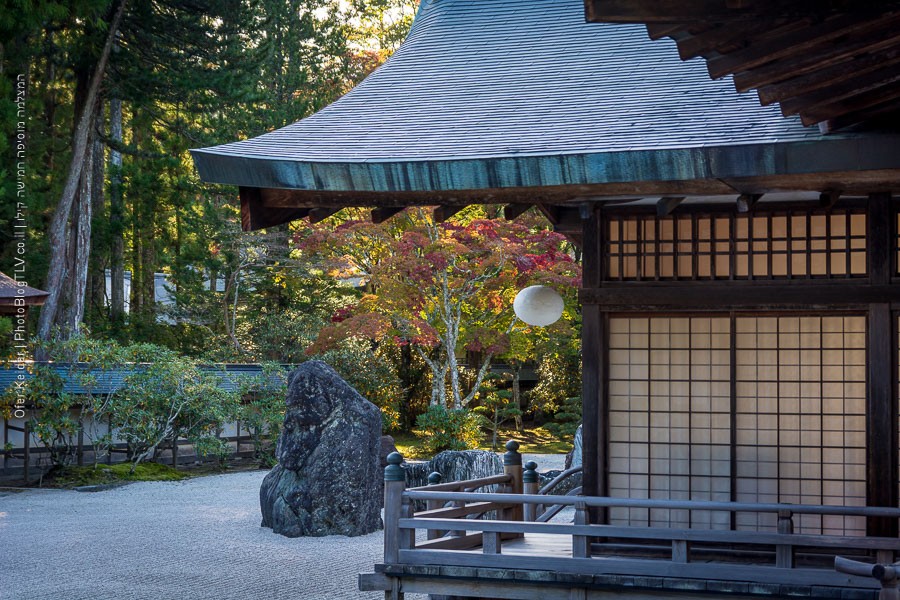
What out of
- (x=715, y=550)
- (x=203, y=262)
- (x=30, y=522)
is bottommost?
(x=30, y=522)

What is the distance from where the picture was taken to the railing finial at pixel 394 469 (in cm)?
675

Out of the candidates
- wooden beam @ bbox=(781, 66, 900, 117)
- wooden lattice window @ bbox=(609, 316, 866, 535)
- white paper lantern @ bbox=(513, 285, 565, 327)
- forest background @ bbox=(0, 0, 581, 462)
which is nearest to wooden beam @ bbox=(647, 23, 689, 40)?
wooden beam @ bbox=(781, 66, 900, 117)

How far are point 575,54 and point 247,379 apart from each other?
11.5 m

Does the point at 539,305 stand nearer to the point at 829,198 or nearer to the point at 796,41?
the point at 829,198

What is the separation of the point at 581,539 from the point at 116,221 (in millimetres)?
18507

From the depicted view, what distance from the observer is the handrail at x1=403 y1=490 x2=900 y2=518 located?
590 centimetres

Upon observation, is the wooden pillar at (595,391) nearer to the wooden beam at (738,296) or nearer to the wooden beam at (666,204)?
the wooden beam at (738,296)

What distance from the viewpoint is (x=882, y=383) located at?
650 centimetres

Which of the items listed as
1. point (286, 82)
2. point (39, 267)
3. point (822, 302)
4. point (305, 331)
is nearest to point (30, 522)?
point (39, 267)

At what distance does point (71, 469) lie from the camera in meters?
15.9

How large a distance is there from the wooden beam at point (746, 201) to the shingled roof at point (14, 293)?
11.8 meters

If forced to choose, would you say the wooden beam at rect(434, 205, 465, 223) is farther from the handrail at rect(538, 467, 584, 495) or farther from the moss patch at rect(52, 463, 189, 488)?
the moss patch at rect(52, 463, 189, 488)

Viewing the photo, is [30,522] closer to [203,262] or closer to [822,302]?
[822,302]

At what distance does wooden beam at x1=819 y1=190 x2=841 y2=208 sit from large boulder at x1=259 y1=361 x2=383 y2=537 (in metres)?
6.49
